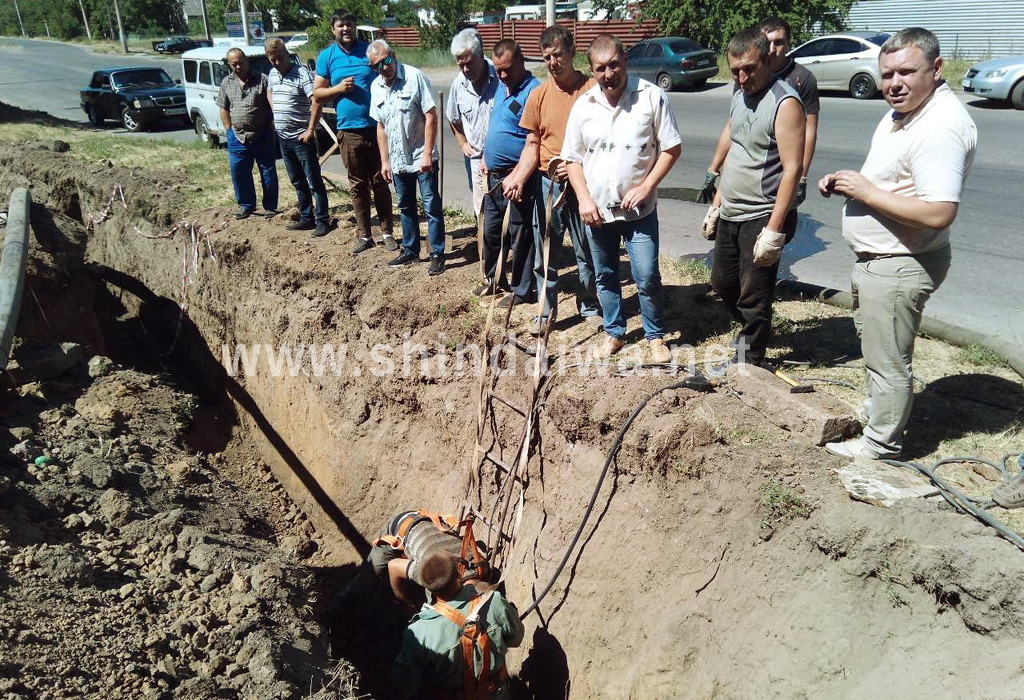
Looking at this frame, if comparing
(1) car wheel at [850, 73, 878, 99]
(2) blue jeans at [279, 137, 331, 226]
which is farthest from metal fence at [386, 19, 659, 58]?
(2) blue jeans at [279, 137, 331, 226]

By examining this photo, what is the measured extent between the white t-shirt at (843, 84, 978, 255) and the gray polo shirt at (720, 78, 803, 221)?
23.2 inches

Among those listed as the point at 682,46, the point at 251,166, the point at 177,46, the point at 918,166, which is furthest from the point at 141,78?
the point at 177,46

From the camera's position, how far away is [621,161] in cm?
448

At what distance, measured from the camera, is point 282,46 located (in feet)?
23.2

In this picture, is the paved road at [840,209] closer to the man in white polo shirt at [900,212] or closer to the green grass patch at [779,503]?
the man in white polo shirt at [900,212]

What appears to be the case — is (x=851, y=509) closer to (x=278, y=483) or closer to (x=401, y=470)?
(x=401, y=470)

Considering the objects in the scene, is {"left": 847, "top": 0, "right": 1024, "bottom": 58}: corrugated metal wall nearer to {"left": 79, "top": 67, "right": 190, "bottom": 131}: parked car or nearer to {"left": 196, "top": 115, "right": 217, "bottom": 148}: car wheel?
{"left": 196, "top": 115, "right": 217, "bottom": 148}: car wheel

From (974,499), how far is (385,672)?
12.6ft

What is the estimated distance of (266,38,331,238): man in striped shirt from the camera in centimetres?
710

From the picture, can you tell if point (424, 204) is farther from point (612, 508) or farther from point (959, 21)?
point (959, 21)

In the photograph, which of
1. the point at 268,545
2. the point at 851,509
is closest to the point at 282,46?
the point at 268,545

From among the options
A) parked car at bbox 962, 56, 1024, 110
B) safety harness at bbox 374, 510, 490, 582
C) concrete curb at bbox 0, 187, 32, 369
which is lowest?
safety harness at bbox 374, 510, 490, 582

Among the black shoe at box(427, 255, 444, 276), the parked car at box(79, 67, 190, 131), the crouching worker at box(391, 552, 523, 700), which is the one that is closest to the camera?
the crouching worker at box(391, 552, 523, 700)

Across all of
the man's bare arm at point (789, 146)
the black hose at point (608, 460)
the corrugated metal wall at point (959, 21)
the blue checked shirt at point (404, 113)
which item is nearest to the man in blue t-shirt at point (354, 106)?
the blue checked shirt at point (404, 113)
